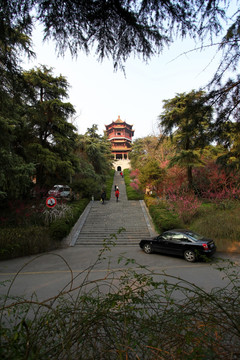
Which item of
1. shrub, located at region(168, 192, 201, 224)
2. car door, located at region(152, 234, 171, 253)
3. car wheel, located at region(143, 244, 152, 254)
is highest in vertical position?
shrub, located at region(168, 192, 201, 224)

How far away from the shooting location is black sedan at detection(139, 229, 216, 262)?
8.33 metres

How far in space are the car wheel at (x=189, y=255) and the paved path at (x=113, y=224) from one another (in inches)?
154

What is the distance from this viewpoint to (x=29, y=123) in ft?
50.7

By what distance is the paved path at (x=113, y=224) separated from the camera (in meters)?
12.8

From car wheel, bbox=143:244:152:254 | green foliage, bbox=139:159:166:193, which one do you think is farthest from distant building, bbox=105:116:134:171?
car wheel, bbox=143:244:152:254

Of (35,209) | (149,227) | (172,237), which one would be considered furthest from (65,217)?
(172,237)

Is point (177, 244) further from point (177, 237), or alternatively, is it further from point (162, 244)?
point (162, 244)

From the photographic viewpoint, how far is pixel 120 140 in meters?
62.6

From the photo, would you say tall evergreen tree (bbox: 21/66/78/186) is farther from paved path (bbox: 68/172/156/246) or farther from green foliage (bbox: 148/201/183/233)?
green foliage (bbox: 148/201/183/233)

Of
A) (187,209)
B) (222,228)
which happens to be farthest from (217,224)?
(187,209)

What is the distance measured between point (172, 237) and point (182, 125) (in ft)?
23.6

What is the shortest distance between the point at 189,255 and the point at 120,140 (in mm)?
56552

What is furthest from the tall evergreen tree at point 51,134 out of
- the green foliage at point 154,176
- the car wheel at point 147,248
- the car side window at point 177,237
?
the car side window at point 177,237

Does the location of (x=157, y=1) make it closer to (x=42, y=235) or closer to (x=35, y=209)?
(x=42, y=235)
